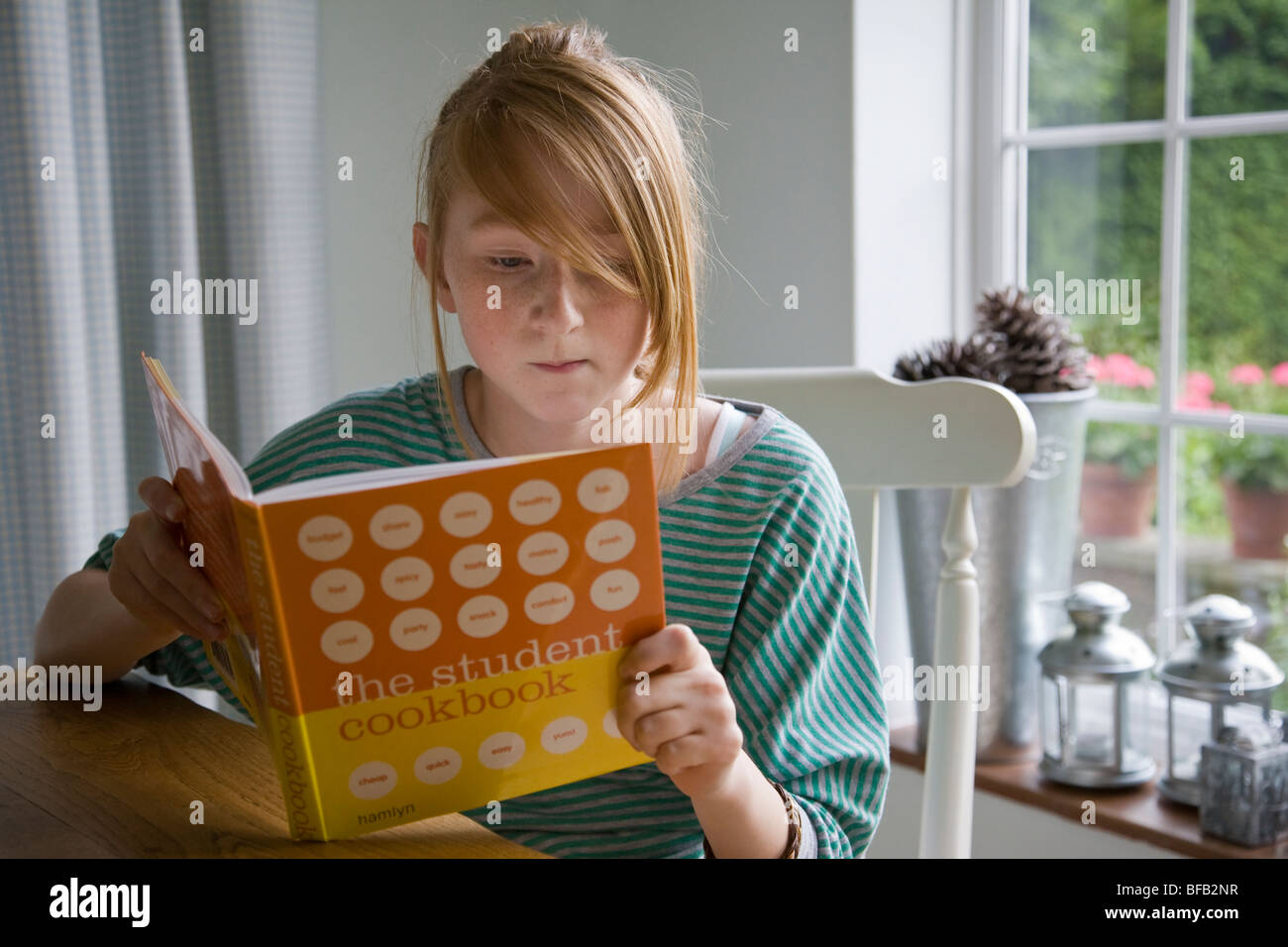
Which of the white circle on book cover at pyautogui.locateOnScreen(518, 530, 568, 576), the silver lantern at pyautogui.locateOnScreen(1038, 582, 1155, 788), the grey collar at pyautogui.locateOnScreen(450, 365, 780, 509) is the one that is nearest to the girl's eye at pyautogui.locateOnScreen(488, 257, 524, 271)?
the grey collar at pyautogui.locateOnScreen(450, 365, 780, 509)

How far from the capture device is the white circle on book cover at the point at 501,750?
54 centimetres

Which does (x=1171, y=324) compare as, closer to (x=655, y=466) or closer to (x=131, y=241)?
(x=655, y=466)

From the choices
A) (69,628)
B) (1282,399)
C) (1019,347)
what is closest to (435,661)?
(69,628)

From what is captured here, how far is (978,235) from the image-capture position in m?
1.77

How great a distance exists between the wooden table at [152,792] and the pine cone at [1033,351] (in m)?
1.04

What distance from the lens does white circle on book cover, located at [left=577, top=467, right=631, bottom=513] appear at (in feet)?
1.64

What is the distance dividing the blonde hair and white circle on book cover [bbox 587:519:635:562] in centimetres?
26

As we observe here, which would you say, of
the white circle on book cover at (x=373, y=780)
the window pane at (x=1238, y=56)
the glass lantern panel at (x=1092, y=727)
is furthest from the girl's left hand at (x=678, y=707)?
Result: the window pane at (x=1238, y=56)

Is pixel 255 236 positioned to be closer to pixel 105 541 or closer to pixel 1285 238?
pixel 105 541

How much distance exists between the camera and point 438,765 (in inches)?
21.2

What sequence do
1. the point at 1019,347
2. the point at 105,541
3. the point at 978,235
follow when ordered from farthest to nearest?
the point at 978,235
the point at 1019,347
the point at 105,541

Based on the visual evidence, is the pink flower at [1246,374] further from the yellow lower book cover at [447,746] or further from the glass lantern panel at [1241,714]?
the yellow lower book cover at [447,746]

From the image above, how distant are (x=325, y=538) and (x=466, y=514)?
0.05 m

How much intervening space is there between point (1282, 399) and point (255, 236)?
1274 mm
